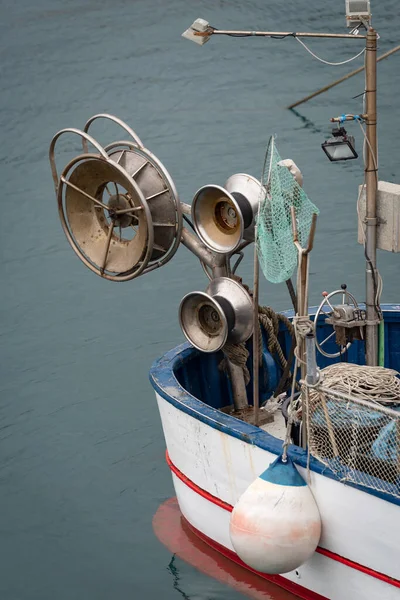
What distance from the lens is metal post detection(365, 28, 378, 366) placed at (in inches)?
324

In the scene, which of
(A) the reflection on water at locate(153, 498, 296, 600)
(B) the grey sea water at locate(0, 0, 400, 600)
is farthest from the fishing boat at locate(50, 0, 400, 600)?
(B) the grey sea water at locate(0, 0, 400, 600)

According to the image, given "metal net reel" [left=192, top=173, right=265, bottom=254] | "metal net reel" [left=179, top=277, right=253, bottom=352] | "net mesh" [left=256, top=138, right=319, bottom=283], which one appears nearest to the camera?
"net mesh" [left=256, top=138, right=319, bottom=283]

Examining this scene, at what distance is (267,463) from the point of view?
8.10 m

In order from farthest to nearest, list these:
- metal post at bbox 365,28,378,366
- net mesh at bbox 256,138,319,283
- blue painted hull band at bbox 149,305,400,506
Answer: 1. net mesh at bbox 256,138,319,283
2. metal post at bbox 365,28,378,366
3. blue painted hull band at bbox 149,305,400,506

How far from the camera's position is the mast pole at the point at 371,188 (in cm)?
822

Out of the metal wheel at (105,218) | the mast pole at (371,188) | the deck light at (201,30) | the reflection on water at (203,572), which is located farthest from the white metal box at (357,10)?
the reflection on water at (203,572)

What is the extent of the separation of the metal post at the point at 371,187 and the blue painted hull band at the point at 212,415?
123 cm

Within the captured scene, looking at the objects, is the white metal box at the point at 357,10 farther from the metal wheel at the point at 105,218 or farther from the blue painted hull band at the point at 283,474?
the blue painted hull band at the point at 283,474

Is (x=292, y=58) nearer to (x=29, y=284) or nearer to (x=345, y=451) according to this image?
(x=29, y=284)

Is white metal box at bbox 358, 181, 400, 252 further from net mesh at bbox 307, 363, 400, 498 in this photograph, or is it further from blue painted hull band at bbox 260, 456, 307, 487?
blue painted hull band at bbox 260, 456, 307, 487

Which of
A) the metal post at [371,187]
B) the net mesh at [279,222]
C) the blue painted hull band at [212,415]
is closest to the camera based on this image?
the blue painted hull band at [212,415]

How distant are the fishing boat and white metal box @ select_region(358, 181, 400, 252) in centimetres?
1

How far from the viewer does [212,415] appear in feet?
28.0

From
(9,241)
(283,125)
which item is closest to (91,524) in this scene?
(9,241)
